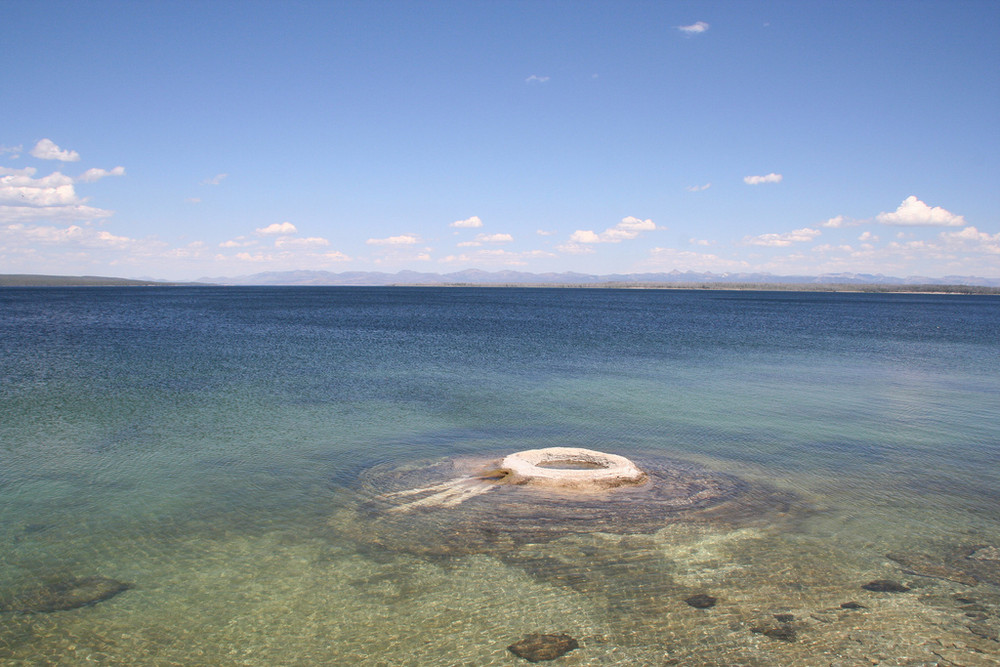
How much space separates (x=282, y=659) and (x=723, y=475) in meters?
8.72

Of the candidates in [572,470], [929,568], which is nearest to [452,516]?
[572,470]

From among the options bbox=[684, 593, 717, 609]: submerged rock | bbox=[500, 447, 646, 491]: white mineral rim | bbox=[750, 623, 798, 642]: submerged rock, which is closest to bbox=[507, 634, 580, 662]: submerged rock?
bbox=[684, 593, 717, 609]: submerged rock

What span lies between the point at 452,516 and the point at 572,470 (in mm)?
2765

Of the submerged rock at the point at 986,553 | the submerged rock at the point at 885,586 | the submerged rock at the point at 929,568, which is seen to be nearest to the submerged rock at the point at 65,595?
the submerged rock at the point at 885,586

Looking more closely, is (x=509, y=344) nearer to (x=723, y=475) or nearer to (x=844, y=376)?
(x=844, y=376)

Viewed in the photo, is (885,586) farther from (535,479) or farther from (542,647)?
(535,479)

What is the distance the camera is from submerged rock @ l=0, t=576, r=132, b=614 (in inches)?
265

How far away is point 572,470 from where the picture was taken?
1114cm

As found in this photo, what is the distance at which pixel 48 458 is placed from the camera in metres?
12.3

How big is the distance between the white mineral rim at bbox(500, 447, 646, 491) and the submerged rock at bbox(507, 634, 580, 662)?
4409 millimetres

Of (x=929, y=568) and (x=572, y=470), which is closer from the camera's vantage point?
(x=929, y=568)

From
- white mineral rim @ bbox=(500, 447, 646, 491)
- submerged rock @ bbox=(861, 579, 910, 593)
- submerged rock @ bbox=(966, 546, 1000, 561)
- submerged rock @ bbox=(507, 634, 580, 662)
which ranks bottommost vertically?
submerged rock @ bbox=(507, 634, 580, 662)

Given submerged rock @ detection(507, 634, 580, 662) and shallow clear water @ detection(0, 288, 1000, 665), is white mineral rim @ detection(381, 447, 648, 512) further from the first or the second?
submerged rock @ detection(507, 634, 580, 662)

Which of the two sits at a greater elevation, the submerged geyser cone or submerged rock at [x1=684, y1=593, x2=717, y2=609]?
the submerged geyser cone
